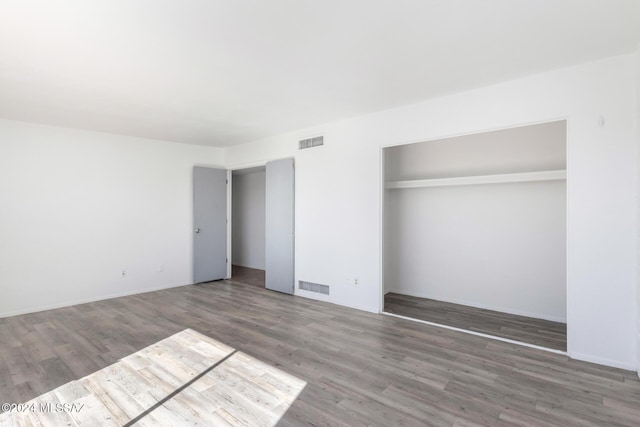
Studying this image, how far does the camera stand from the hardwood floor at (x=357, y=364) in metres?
2.29

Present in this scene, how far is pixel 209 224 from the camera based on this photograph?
6602 mm

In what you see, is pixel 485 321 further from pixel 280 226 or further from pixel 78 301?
pixel 78 301

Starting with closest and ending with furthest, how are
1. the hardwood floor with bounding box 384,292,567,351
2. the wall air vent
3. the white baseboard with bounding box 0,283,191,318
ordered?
the hardwood floor with bounding box 384,292,567,351
the white baseboard with bounding box 0,283,191,318
the wall air vent

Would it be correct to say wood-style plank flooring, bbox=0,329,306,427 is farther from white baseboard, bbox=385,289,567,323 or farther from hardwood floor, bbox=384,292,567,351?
white baseboard, bbox=385,289,567,323

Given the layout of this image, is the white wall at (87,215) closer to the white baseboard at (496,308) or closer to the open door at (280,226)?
the open door at (280,226)

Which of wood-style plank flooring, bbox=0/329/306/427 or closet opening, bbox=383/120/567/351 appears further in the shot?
closet opening, bbox=383/120/567/351

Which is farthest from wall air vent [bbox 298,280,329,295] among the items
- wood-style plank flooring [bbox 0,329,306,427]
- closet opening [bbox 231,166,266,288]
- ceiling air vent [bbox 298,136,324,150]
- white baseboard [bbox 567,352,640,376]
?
white baseboard [bbox 567,352,640,376]

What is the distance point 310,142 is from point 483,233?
3013mm

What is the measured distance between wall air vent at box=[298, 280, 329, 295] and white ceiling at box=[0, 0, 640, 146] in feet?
9.09

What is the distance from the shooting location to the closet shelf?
398 centimetres

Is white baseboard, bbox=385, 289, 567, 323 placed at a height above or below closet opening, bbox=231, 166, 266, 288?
below

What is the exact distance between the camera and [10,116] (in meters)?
4.40

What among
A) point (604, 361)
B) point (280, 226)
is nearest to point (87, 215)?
point (280, 226)

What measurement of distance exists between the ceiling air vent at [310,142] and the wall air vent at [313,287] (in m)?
2.27
